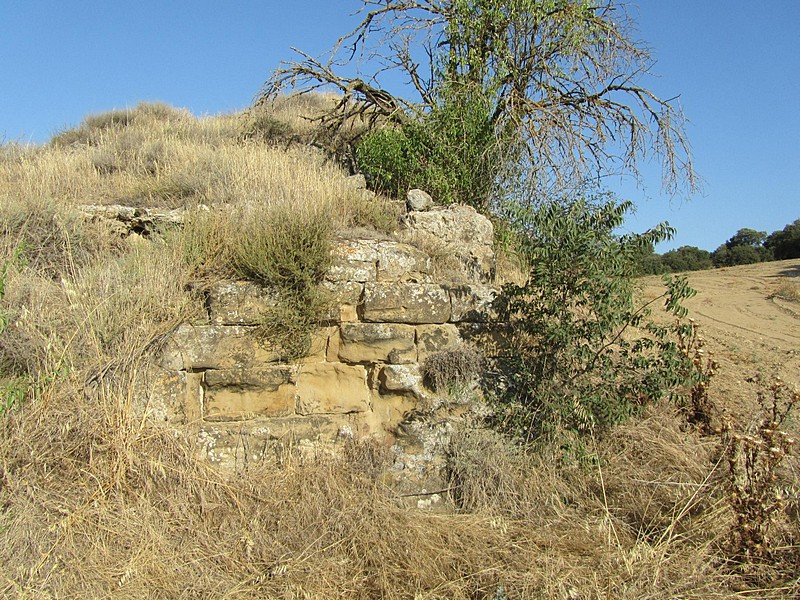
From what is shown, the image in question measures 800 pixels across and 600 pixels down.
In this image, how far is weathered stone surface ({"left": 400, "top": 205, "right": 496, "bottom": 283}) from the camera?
5.60 metres

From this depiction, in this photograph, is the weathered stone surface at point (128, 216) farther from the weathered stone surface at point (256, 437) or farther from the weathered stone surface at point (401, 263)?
the weathered stone surface at point (256, 437)

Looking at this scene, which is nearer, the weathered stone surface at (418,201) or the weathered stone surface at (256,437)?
the weathered stone surface at (256,437)

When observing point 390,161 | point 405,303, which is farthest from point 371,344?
point 390,161

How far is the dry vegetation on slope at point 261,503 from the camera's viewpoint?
3271mm

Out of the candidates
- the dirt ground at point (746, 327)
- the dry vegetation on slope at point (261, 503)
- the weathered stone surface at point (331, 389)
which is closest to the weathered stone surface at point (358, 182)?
the dry vegetation on slope at point (261, 503)

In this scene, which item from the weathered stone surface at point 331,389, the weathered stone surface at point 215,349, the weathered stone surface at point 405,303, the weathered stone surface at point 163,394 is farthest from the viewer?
the weathered stone surface at point 405,303

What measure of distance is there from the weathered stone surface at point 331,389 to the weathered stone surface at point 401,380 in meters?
0.16

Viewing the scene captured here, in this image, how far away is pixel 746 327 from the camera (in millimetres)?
7156

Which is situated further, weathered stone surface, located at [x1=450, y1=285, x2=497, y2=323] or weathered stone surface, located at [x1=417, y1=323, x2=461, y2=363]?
weathered stone surface, located at [x1=450, y1=285, x2=497, y2=323]

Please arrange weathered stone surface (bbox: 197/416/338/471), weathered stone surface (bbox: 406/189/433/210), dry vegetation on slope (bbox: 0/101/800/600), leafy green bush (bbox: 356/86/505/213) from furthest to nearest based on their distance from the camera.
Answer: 1. leafy green bush (bbox: 356/86/505/213)
2. weathered stone surface (bbox: 406/189/433/210)
3. weathered stone surface (bbox: 197/416/338/471)
4. dry vegetation on slope (bbox: 0/101/800/600)

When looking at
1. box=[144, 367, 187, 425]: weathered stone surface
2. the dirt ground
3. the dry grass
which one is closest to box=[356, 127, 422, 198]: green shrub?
the dirt ground

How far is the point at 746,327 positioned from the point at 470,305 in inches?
166

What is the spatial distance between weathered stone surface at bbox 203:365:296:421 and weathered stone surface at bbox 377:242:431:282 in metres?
1.19

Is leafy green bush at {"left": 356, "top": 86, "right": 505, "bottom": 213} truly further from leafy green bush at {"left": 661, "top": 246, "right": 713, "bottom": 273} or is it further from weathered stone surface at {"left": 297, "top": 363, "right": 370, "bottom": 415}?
leafy green bush at {"left": 661, "top": 246, "right": 713, "bottom": 273}
